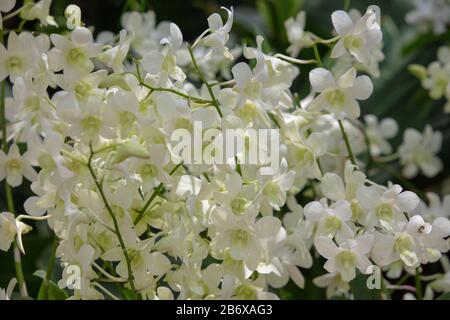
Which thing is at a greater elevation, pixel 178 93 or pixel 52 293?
pixel 178 93

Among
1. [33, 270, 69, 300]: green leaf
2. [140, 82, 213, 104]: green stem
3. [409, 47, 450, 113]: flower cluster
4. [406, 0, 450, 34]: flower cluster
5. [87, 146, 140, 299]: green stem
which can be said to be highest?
[140, 82, 213, 104]: green stem

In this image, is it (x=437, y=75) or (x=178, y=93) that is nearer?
(x=178, y=93)

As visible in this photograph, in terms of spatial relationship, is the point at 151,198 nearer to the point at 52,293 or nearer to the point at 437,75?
the point at 52,293

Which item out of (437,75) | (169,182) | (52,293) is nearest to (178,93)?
(169,182)

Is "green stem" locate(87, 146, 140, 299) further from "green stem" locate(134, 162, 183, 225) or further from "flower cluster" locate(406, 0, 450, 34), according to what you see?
"flower cluster" locate(406, 0, 450, 34)

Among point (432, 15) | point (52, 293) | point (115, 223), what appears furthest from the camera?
point (432, 15)

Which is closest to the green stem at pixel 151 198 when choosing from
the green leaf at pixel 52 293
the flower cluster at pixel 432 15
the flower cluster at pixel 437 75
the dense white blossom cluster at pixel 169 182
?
the dense white blossom cluster at pixel 169 182

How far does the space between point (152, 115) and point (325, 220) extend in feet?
0.49

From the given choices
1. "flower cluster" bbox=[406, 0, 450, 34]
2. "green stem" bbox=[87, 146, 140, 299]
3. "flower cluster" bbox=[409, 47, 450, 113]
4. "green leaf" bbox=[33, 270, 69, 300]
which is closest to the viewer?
"green stem" bbox=[87, 146, 140, 299]

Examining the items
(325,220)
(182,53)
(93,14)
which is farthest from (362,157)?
(93,14)

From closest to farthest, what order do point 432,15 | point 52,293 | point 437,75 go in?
point 52,293, point 437,75, point 432,15

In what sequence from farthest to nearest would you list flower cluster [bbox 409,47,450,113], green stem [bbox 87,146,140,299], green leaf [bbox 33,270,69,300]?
flower cluster [bbox 409,47,450,113], green leaf [bbox 33,270,69,300], green stem [bbox 87,146,140,299]

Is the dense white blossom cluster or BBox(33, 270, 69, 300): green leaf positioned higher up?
the dense white blossom cluster

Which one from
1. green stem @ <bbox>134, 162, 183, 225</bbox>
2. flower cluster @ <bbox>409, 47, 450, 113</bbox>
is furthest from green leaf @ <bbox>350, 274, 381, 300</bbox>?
flower cluster @ <bbox>409, 47, 450, 113</bbox>
